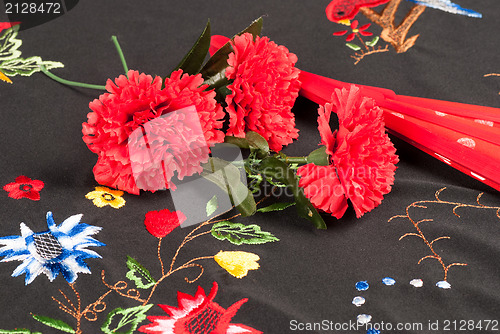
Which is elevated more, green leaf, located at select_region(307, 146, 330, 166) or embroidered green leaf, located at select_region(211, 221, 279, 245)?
green leaf, located at select_region(307, 146, 330, 166)

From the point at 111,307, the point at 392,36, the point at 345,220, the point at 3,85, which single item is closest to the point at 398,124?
the point at 345,220

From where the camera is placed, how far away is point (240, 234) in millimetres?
694

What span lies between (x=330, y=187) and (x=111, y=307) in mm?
281

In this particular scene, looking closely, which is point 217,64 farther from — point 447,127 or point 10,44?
point 10,44

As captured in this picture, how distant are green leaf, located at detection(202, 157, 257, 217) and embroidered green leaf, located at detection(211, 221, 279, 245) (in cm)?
3

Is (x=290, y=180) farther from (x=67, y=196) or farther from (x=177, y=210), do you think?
(x=67, y=196)

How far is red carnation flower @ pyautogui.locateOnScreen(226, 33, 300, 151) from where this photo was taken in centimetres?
67

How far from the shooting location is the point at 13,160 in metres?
0.80

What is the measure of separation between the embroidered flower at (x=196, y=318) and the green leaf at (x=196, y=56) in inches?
11.8

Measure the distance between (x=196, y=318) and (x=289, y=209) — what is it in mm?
207

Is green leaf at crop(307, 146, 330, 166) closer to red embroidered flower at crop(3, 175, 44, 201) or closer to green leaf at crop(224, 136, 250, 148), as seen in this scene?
green leaf at crop(224, 136, 250, 148)

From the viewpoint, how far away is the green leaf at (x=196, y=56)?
718 millimetres
